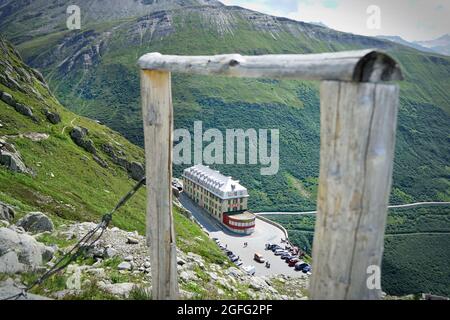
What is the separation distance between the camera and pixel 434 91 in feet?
633

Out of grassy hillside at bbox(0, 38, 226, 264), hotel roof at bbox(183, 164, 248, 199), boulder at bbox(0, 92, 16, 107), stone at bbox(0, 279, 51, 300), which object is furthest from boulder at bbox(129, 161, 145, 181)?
stone at bbox(0, 279, 51, 300)

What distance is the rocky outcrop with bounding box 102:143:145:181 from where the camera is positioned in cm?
5228

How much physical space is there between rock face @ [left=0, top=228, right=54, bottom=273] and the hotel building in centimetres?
5872

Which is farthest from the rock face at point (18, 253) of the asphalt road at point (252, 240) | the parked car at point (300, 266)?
the parked car at point (300, 266)

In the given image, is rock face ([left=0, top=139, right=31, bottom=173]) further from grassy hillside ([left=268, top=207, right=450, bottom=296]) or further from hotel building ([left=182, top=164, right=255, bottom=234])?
grassy hillside ([left=268, top=207, right=450, bottom=296])

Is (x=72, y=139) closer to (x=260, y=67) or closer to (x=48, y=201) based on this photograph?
(x=48, y=201)

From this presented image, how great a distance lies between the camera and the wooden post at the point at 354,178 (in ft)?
10.4

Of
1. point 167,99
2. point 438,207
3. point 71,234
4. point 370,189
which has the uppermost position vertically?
point 167,99

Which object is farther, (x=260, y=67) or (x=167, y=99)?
(x=167, y=99)

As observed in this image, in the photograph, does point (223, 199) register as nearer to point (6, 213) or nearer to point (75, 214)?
point (75, 214)

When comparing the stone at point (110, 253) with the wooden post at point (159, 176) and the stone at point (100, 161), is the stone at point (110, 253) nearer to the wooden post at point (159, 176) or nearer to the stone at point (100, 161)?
the wooden post at point (159, 176)

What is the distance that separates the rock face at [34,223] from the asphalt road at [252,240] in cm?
3598
